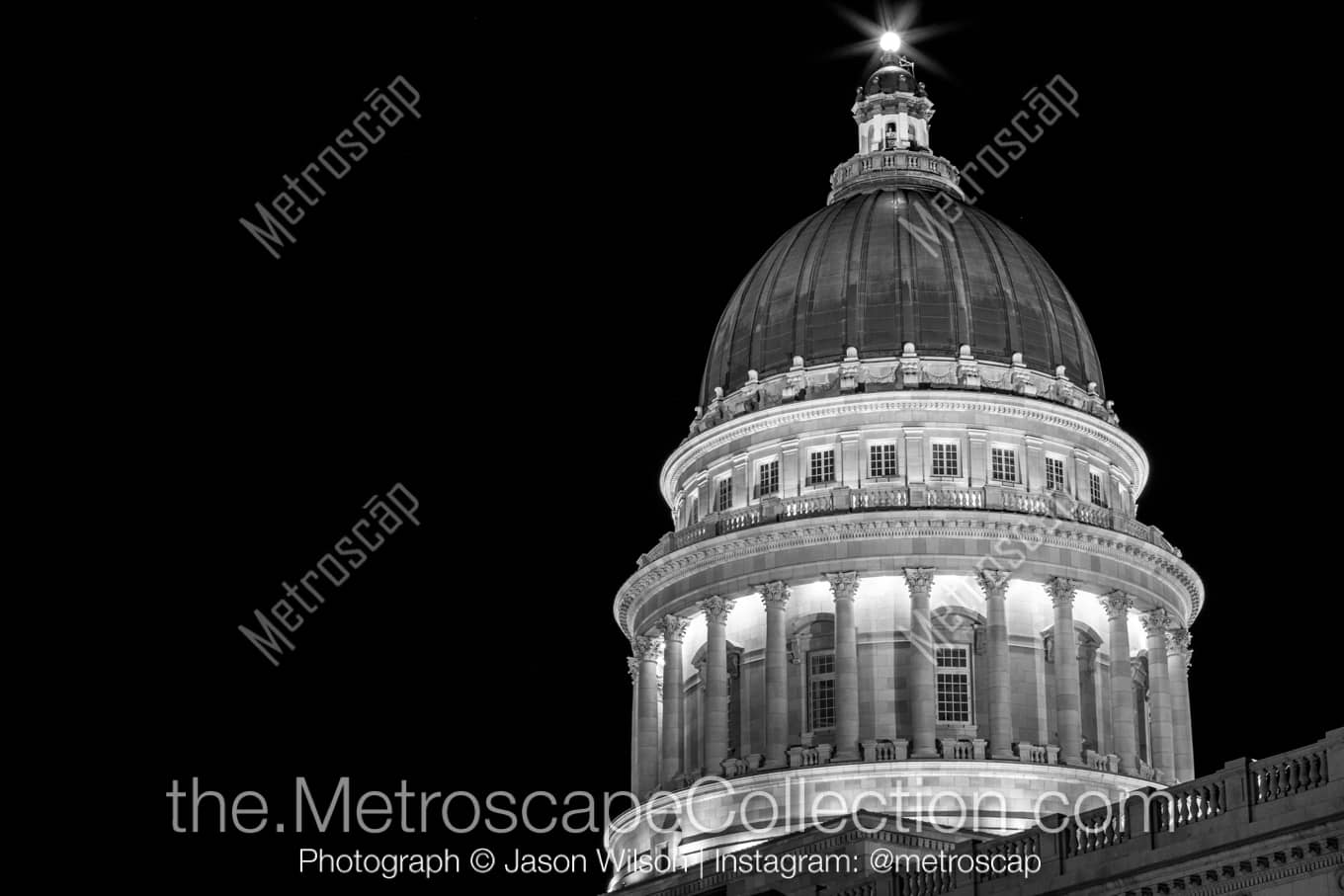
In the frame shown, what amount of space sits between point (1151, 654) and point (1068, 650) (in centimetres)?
484

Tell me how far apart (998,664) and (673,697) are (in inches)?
528

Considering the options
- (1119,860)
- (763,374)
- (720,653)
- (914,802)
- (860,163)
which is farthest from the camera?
(860,163)

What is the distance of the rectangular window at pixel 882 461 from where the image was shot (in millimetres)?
95250

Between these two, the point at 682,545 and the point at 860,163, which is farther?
the point at 860,163

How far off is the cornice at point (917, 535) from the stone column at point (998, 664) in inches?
71.1

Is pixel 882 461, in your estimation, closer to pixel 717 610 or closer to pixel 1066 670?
pixel 717 610

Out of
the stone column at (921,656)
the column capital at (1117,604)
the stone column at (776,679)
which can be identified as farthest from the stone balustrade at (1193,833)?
the column capital at (1117,604)

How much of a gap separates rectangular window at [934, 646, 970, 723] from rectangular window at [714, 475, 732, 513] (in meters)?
11.5

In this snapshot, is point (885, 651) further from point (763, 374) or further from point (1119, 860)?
point (1119, 860)

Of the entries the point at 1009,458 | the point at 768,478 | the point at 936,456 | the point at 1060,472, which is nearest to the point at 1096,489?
the point at 1060,472

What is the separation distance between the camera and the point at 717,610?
310 ft

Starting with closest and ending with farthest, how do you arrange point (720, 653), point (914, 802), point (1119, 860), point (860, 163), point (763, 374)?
point (1119, 860) < point (914, 802) < point (720, 653) < point (763, 374) < point (860, 163)

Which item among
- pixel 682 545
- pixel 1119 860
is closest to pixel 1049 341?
pixel 682 545

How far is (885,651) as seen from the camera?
92062 millimetres
